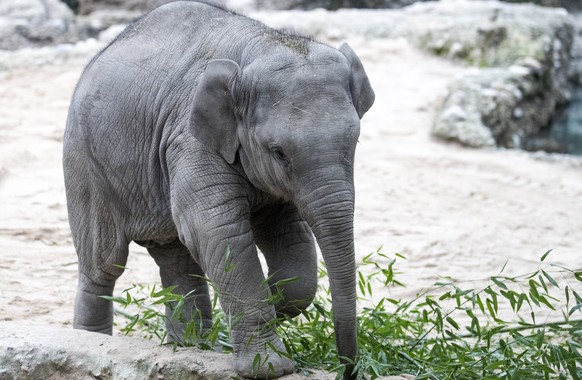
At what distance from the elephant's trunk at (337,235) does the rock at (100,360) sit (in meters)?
0.49

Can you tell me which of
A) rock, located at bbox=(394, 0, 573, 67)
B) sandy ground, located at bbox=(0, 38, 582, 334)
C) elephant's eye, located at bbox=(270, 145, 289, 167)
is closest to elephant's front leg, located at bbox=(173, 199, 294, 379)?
→ elephant's eye, located at bbox=(270, 145, 289, 167)

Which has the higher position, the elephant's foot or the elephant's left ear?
the elephant's left ear

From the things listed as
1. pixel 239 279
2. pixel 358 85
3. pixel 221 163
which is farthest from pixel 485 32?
pixel 239 279

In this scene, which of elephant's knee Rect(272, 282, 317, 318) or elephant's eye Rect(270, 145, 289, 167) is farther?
elephant's knee Rect(272, 282, 317, 318)

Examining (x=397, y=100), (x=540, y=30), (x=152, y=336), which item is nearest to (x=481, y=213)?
(x=397, y=100)

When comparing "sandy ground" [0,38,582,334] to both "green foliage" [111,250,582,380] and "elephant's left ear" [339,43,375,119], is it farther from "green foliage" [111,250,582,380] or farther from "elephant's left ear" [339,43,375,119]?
"elephant's left ear" [339,43,375,119]

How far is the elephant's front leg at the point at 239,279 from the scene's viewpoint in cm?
384

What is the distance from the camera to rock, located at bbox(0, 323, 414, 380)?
394cm

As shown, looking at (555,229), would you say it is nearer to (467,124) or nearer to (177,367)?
(467,124)

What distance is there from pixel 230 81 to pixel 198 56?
16.2 inches

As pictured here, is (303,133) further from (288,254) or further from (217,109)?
(288,254)

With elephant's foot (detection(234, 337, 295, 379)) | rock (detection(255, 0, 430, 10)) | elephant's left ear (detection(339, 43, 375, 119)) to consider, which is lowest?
rock (detection(255, 0, 430, 10))

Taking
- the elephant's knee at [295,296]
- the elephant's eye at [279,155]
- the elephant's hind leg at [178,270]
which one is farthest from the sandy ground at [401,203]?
the elephant's eye at [279,155]

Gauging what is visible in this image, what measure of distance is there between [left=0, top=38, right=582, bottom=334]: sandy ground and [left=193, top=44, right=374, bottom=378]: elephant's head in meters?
2.01
